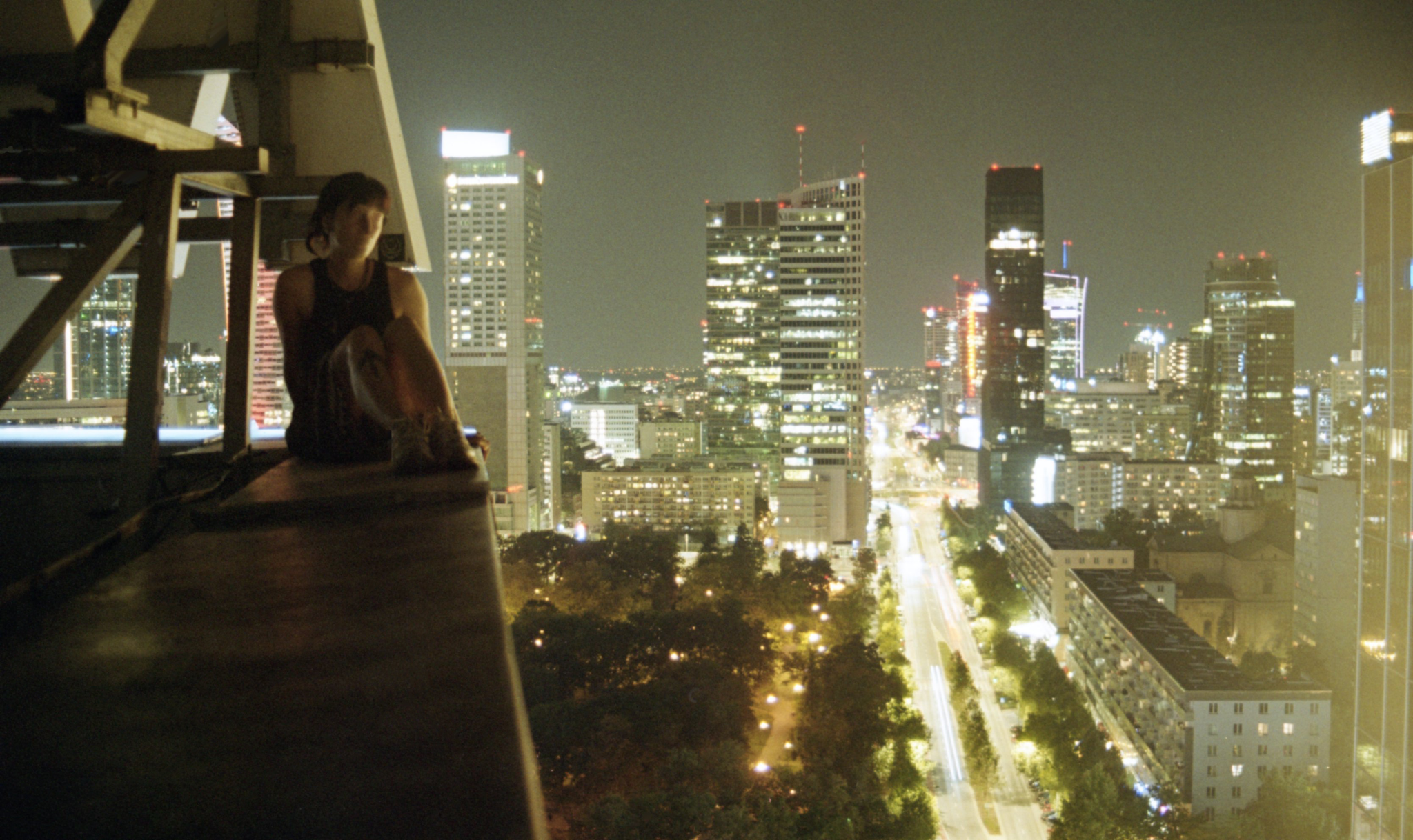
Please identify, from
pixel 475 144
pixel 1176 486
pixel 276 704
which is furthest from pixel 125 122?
pixel 1176 486

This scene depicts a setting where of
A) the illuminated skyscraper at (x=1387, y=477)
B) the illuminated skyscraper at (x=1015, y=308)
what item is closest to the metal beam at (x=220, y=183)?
the illuminated skyscraper at (x=1387, y=477)

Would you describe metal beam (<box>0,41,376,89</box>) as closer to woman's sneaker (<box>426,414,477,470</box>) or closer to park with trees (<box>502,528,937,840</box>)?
woman's sneaker (<box>426,414,477,470</box>)

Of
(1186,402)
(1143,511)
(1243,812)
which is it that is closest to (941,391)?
(1186,402)

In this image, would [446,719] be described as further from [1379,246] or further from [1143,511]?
[1143,511]

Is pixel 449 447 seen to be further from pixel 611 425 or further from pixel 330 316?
pixel 611 425

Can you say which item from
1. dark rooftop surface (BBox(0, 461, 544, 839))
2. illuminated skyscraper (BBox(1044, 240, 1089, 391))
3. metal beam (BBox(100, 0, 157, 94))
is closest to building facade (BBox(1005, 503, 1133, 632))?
metal beam (BBox(100, 0, 157, 94))
